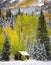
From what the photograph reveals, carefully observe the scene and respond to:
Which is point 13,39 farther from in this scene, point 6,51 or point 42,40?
point 42,40

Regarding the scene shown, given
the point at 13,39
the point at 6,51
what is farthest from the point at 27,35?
the point at 6,51

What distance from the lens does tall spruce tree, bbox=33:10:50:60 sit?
4.85m

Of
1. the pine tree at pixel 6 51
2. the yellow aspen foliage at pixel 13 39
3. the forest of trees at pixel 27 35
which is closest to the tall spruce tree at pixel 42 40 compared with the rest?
the forest of trees at pixel 27 35

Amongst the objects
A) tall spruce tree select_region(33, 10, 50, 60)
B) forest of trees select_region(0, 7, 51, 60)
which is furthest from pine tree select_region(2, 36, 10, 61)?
tall spruce tree select_region(33, 10, 50, 60)

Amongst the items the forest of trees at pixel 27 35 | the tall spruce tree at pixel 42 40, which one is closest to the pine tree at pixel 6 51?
the forest of trees at pixel 27 35

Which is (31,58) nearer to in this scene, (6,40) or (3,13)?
(6,40)

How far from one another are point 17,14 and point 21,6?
0.44 feet

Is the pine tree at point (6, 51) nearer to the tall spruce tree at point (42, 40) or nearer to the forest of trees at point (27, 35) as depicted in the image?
the forest of trees at point (27, 35)

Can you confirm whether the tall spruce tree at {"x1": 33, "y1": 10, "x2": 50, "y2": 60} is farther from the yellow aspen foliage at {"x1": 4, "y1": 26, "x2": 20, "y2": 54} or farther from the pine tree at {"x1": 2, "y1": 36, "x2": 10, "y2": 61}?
the pine tree at {"x1": 2, "y1": 36, "x2": 10, "y2": 61}

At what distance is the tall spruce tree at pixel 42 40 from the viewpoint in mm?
4848

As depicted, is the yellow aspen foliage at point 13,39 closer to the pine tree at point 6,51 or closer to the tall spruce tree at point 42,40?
the pine tree at point 6,51

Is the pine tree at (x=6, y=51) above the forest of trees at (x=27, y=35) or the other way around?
the other way around

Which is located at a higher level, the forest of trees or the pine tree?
the forest of trees

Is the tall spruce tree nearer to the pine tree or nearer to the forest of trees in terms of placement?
the forest of trees
